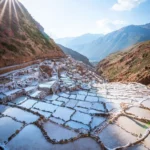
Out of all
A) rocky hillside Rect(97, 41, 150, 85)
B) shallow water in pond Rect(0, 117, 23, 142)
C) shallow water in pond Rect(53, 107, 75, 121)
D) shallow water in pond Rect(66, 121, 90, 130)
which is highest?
shallow water in pond Rect(0, 117, 23, 142)

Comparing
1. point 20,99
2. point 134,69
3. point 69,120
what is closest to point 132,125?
point 69,120

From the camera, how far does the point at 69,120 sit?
7.71 meters

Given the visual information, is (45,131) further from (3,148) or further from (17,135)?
(3,148)

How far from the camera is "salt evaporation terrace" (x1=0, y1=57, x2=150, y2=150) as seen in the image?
604cm

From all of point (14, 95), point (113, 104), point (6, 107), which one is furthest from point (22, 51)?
point (113, 104)

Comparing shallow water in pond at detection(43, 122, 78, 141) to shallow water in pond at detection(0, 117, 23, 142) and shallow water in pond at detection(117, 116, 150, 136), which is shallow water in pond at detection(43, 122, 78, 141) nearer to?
shallow water in pond at detection(0, 117, 23, 142)

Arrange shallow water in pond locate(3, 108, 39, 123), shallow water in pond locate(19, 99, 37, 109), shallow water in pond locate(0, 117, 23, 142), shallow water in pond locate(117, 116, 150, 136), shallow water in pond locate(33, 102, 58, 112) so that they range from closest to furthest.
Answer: shallow water in pond locate(0, 117, 23, 142)
shallow water in pond locate(117, 116, 150, 136)
shallow water in pond locate(3, 108, 39, 123)
shallow water in pond locate(33, 102, 58, 112)
shallow water in pond locate(19, 99, 37, 109)

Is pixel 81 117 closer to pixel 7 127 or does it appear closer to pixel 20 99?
pixel 7 127

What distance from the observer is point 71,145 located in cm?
592

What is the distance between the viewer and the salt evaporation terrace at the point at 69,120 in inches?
238

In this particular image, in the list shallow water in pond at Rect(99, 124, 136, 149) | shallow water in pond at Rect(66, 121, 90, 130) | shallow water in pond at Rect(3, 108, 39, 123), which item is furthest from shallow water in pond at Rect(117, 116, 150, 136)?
shallow water in pond at Rect(3, 108, 39, 123)

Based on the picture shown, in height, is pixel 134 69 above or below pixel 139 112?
below

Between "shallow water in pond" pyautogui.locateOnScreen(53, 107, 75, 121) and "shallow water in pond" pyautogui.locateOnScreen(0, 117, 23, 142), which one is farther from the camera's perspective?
"shallow water in pond" pyautogui.locateOnScreen(53, 107, 75, 121)

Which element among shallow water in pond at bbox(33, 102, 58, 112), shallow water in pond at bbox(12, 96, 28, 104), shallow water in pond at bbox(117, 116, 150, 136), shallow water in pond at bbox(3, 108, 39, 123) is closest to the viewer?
shallow water in pond at bbox(117, 116, 150, 136)
